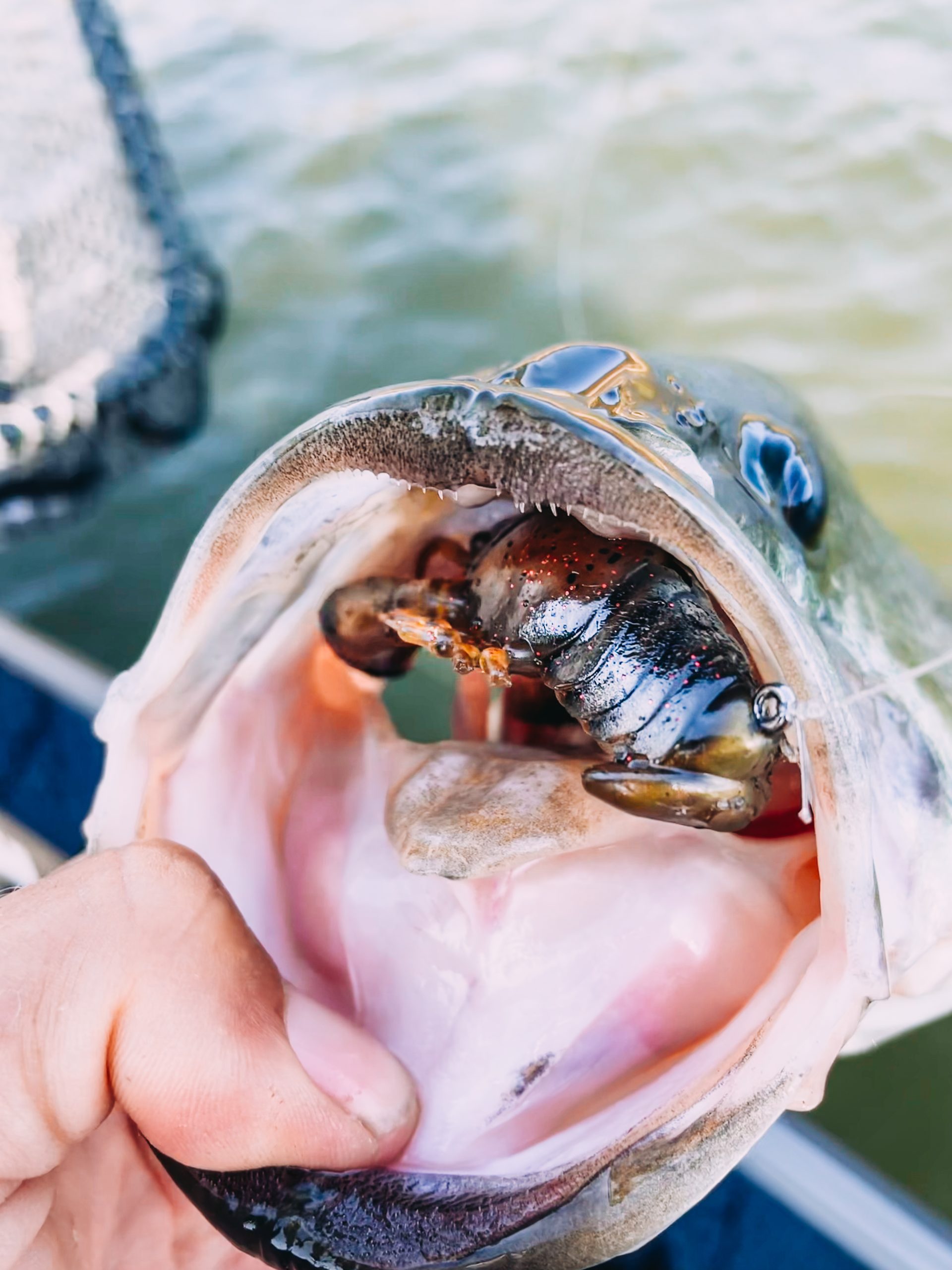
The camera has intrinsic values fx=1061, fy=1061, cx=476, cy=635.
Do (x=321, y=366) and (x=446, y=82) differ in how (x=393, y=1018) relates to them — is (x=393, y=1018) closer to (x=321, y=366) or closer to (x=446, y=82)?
(x=321, y=366)

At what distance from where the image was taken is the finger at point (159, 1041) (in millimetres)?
895

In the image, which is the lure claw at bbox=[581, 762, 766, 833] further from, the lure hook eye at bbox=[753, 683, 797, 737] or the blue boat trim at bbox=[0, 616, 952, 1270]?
the blue boat trim at bbox=[0, 616, 952, 1270]

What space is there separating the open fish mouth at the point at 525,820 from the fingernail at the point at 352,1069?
4 cm

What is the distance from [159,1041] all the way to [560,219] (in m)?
3.72

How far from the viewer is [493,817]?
1050mm

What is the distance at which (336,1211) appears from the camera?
93cm

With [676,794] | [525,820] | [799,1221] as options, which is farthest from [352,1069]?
[799,1221]

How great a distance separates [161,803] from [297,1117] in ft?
1.23

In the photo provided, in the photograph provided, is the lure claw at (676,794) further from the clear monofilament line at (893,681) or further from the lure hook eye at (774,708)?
the clear monofilament line at (893,681)

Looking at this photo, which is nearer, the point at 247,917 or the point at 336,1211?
the point at 336,1211

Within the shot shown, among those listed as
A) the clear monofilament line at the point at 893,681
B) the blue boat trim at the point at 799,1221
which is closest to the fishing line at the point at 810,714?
the clear monofilament line at the point at 893,681

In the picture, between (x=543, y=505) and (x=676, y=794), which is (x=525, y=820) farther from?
(x=543, y=505)

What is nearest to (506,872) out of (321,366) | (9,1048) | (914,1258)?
(9,1048)

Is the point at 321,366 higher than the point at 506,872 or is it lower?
lower
